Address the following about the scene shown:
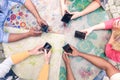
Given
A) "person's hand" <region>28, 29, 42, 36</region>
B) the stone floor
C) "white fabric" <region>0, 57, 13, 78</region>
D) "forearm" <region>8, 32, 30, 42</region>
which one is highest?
the stone floor

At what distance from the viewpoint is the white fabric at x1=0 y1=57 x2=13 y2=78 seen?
4.81ft

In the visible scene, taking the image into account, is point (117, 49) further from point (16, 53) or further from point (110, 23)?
point (16, 53)

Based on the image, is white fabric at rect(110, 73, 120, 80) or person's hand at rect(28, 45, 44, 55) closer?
white fabric at rect(110, 73, 120, 80)

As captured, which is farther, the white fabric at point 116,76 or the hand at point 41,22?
the hand at point 41,22

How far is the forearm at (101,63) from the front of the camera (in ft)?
4.75

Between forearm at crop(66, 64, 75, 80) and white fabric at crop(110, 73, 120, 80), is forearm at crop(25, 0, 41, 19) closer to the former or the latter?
forearm at crop(66, 64, 75, 80)

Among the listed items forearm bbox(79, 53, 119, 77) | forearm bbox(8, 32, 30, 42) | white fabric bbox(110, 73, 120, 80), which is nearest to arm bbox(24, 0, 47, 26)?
forearm bbox(8, 32, 30, 42)

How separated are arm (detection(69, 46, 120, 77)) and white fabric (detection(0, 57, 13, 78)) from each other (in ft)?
1.20

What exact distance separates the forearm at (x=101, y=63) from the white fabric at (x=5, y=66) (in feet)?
A: 1.36

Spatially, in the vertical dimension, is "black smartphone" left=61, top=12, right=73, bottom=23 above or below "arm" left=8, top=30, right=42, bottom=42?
above

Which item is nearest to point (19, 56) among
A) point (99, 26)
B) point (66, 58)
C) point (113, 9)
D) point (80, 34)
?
point (66, 58)

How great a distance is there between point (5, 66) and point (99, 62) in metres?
0.54

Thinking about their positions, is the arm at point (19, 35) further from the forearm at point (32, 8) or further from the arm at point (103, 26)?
the arm at point (103, 26)

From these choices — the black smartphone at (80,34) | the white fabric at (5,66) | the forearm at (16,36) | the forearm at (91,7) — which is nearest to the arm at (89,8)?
the forearm at (91,7)
